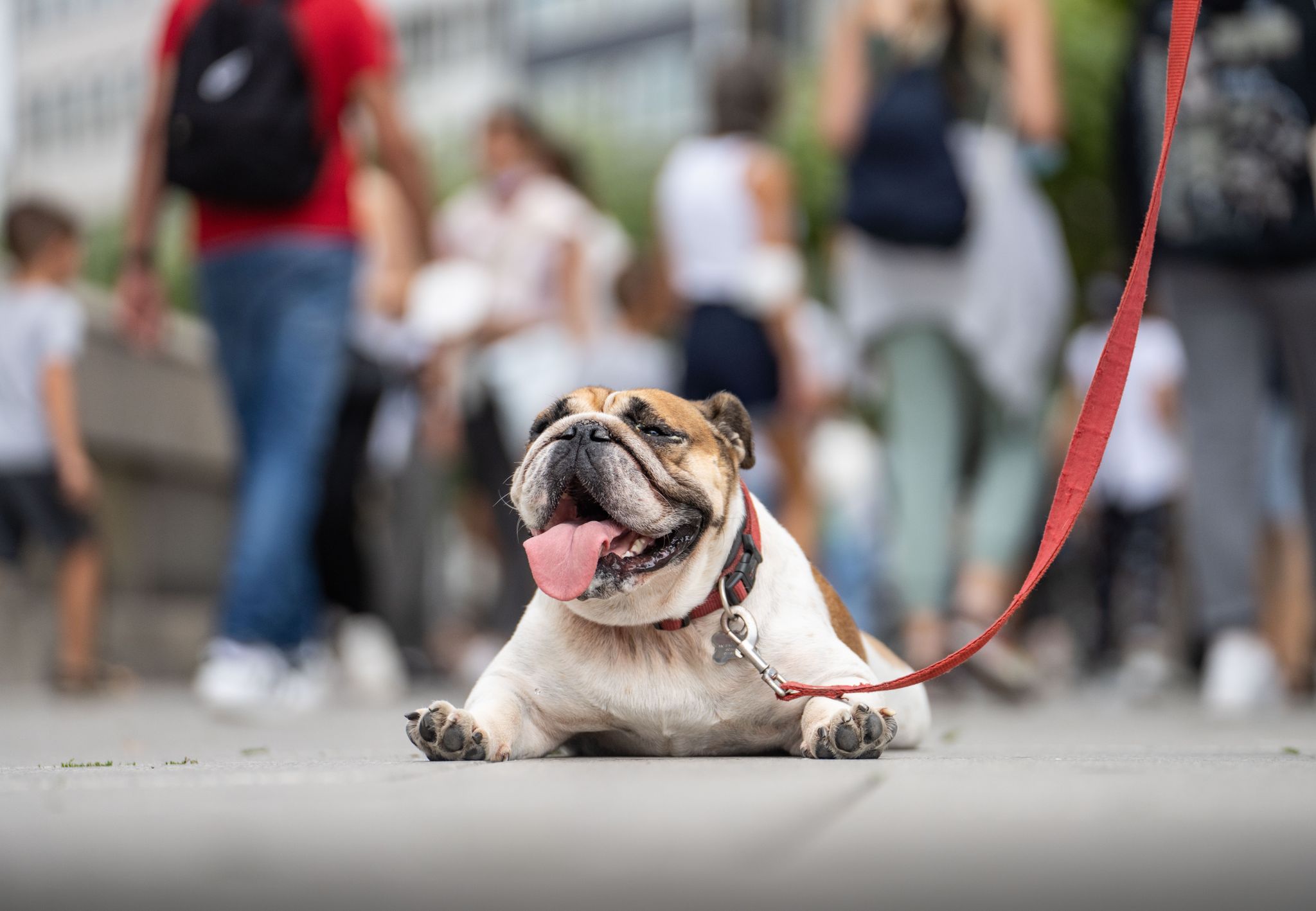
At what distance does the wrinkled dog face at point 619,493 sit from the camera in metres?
3.43

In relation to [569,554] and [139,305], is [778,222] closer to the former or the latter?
[139,305]

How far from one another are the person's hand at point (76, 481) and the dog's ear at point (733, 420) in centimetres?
466

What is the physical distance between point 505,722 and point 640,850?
1390mm

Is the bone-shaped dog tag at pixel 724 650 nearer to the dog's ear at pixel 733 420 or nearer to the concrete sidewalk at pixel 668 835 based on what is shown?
the concrete sidewalk at pixel 668 835

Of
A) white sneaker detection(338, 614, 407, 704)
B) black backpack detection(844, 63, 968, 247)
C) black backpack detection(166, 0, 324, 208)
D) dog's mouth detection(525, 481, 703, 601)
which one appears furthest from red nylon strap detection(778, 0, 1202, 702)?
white sneaker detection(338, 614, 407, 704)

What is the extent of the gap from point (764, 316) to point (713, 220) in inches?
19.9

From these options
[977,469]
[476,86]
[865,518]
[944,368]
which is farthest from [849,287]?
[476,86]

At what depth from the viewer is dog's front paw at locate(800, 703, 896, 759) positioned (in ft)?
10.8

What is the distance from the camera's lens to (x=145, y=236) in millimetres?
6660

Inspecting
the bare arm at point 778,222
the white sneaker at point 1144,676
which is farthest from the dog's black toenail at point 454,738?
the bare arm at point 778,222

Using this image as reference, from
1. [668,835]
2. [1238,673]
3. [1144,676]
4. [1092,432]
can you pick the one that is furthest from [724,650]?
[1144,676]

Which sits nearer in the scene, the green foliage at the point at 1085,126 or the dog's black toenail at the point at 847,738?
the dog's black toenail at the point at 847,738

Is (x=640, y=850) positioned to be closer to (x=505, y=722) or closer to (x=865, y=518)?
(x=505, y=722)

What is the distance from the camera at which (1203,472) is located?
6.39m
